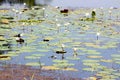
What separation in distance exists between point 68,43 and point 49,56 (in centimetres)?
155

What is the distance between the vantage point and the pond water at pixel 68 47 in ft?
25.7

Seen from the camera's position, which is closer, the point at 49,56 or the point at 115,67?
the point at 115,67

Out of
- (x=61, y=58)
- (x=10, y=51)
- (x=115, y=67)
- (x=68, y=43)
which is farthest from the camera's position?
(x=68, y=43)

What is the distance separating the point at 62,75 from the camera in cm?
728

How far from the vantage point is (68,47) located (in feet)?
31.5

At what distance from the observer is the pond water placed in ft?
25.7

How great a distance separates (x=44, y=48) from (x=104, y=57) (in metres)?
1.71

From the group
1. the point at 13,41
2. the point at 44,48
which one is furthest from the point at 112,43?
the point at 13,41

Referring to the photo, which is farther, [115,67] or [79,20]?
[79,20]

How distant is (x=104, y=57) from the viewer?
869 centimetres

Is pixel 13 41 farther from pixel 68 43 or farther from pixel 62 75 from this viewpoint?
pixel 62 75

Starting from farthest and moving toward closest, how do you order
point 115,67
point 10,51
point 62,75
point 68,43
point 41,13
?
1. point 41,13
2. point 68,43
3. point 10,51
4. point 115,67
5. point 62,75

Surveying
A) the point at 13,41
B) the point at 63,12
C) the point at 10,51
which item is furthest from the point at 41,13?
the point at 10,51

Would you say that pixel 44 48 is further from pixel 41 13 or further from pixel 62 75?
pixel 41 13
